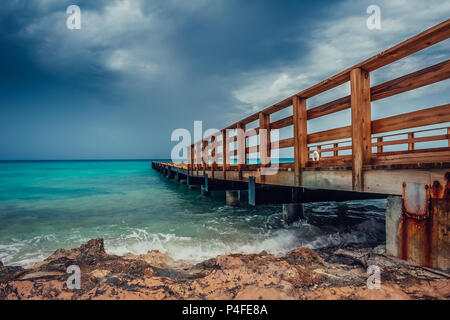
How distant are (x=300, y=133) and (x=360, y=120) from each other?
1293mm

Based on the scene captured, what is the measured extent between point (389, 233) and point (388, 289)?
1.07 meters

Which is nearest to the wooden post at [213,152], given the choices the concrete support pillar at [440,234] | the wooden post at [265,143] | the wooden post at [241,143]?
the wooden post at [241,143]

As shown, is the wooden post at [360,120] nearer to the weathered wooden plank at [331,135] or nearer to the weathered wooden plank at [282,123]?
the weathered wooden plank at [331,135]

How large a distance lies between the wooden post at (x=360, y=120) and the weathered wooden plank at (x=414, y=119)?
146 mm

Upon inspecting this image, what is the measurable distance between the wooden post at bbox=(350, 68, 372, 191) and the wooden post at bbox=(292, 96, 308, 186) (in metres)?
1.15

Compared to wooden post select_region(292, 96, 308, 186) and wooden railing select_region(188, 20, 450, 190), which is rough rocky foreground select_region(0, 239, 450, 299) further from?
wooden post select_region(292, 96, 308, 186)

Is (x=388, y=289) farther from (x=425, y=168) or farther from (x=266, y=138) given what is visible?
(x=266, y=138)

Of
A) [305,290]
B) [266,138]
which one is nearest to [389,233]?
[305,290]

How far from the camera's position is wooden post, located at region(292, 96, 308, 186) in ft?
15.2

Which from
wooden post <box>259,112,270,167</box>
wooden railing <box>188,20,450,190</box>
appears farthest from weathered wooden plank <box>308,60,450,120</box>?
wooden post <box>259,112,270,167</box>

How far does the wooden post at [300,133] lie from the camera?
182 inches

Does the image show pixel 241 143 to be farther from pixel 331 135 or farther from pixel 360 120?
pixel 360 120

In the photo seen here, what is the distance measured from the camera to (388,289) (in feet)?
7.73

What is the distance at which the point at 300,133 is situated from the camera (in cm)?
464
